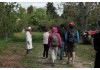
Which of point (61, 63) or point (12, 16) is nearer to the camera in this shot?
point (61, 63)

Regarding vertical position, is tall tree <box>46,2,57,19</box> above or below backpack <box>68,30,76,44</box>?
above

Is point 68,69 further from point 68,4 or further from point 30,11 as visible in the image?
point 30,11

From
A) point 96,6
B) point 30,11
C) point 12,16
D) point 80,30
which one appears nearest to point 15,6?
point 12,16

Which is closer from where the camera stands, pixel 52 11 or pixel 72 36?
pixel 72 36

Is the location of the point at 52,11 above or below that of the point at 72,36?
above

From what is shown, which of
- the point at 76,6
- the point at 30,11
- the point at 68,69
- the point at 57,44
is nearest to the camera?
the point at 68,69

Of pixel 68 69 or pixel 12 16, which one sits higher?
pixel 12 16

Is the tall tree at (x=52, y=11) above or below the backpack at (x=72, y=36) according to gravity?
above

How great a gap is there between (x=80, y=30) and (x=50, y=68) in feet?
62.2

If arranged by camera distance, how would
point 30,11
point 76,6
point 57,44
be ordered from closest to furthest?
1. point 57,44
2. point 76,6
3. point 30,11

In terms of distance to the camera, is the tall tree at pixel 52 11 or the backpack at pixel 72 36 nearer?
the backpack at pixel 72 36

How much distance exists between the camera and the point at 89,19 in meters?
32.5

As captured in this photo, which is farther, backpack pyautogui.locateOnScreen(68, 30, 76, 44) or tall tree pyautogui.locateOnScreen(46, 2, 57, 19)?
tall tree pyautogui.locateOnScreen(46, 2, 57, 19)

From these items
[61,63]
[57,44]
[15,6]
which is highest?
[15,6]
